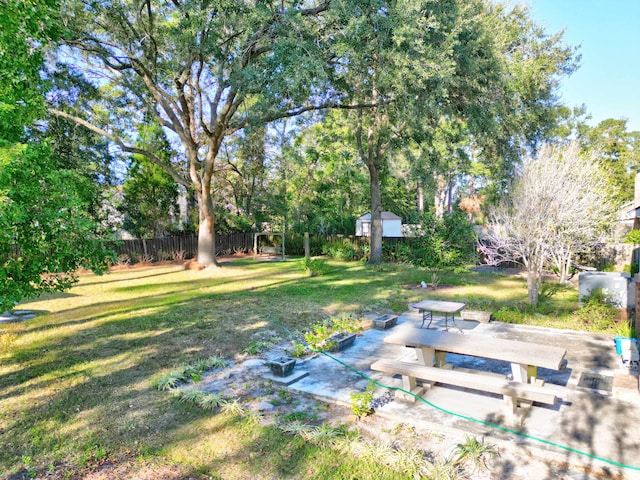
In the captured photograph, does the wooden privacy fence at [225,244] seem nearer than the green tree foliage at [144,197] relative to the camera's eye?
Yes

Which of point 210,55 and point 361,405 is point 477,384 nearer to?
point 361,405

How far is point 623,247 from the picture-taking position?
13.5 metres

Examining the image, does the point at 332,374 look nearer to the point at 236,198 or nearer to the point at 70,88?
the point at 70,88

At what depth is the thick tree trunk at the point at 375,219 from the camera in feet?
57.1

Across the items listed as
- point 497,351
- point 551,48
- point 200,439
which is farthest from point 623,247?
point 200,439

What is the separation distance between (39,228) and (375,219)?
1456cm

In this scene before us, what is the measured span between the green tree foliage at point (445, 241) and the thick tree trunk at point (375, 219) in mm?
5638

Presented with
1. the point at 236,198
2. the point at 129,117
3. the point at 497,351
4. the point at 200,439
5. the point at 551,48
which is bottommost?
the point at 200,439

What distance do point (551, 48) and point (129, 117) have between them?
63.1 ft

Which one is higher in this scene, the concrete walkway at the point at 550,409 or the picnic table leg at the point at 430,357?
the picnic table leg at the point at 430,357

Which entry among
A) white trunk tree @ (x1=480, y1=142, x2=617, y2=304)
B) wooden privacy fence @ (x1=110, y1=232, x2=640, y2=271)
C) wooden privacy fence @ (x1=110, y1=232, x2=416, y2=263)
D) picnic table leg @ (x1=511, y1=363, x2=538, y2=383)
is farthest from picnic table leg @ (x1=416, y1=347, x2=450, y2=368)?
wooden privacy fence @ (x1=110, y1=232, x2=416, y2=263)

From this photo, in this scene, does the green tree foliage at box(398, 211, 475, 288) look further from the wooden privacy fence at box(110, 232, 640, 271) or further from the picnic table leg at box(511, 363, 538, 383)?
the picnic table leg at box(511, 363, 538, 383)

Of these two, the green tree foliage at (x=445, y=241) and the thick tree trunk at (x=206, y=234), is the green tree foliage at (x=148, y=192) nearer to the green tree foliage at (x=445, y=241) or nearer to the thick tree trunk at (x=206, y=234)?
the thick tree trunk at (x=206, y=234)

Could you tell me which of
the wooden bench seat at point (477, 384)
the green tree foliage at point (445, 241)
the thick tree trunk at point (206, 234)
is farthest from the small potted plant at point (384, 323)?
the thick tree trunk at point (206, 234)
